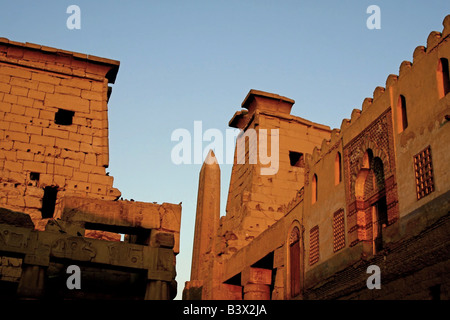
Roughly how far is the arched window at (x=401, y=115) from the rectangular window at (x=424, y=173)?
2.87 feet

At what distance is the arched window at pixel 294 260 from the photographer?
632 inches

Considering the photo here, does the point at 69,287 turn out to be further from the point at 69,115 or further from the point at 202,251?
the point at 202,251

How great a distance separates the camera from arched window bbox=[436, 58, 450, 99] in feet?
36.1

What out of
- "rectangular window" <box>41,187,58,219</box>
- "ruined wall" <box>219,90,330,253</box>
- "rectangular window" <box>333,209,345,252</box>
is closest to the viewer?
"rectangular window" <box>333,209,345,252</box>

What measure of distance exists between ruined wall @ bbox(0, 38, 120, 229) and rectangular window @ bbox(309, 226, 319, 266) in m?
5.42

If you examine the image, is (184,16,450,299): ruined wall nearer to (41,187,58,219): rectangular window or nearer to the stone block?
the stone block

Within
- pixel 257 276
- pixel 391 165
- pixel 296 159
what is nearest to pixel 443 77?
pixel 391 165

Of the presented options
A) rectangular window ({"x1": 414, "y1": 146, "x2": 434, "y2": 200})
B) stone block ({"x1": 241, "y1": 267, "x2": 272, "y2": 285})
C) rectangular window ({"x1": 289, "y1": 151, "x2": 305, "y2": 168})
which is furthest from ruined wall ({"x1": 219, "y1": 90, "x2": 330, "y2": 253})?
rectangular window ({"x1": 414, "y1": 146, "x2": 434, "y2": 200})

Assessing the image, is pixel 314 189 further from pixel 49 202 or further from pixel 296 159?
pixel 49 202

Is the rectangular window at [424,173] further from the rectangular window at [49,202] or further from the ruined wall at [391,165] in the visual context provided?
the rectangular window at [49,202]

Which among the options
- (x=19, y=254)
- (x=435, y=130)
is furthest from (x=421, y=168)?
(x=19, y=254)

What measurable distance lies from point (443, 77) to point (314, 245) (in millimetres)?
5787

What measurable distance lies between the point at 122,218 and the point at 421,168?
6.45 meters

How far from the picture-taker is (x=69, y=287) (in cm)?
1372
